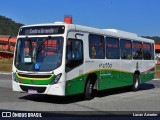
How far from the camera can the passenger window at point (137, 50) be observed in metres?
19.8

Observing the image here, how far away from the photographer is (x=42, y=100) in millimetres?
14023

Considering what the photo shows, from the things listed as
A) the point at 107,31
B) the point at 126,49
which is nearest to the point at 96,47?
the point at 107,31

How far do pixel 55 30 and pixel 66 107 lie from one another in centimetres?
276

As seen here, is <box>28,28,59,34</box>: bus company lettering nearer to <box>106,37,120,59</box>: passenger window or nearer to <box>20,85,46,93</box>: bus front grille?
<box>20,85,46,93</box>: bus front grille

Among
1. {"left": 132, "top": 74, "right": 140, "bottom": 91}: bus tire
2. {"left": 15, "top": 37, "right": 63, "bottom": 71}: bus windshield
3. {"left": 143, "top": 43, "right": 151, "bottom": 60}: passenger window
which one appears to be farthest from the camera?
{"left": 143, "top": 43, "right": 151, "bottom": 60}: passenger window

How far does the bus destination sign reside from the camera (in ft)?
43.3

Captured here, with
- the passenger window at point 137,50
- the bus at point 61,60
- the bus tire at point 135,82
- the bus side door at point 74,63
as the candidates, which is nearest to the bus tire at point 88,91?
the bus at point 61,60

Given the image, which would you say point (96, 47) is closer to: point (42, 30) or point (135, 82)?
point (42, 30)

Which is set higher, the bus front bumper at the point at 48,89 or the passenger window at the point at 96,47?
the passenger window at the point at 96,47

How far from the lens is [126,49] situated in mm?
18672

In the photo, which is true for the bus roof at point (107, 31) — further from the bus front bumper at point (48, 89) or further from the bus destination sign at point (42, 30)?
the bus front bumper at point (48, 89)

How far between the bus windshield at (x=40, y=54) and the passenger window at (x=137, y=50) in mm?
7501

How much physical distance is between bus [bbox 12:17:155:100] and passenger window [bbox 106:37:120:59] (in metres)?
0.04

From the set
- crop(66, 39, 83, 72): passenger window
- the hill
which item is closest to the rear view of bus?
crop(66, 39, 83, 72): passenger window
